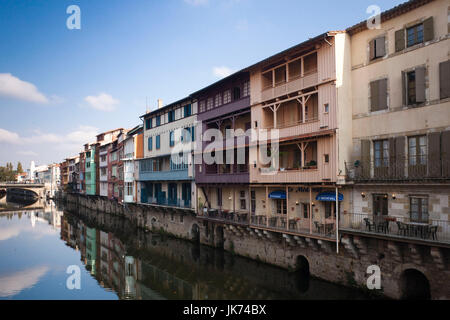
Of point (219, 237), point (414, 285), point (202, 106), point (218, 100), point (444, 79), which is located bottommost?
point (219, 237)

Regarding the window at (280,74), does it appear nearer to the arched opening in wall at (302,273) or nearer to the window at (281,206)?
the window at (281,206)

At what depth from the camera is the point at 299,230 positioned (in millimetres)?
19906

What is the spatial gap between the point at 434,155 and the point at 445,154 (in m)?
0.45

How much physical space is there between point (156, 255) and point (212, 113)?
1424 centimetres

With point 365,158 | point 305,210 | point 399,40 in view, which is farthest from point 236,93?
point 399,40

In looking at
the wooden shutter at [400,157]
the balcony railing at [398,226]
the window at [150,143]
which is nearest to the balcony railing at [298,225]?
the balcony railing at [398,226]

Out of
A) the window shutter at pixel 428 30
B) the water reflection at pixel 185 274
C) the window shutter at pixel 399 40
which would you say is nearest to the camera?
the window shutter at pixel 428 30

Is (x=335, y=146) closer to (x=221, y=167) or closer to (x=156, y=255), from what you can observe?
(x=221, y=167)

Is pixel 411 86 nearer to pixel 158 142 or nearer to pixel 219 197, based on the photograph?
pixel 219 197

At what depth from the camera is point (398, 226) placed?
15195 millimetres

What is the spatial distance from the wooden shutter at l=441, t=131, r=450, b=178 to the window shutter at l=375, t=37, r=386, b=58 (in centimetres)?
549

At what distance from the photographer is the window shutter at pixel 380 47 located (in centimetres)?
1716

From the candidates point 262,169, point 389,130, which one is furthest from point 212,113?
point 389,130

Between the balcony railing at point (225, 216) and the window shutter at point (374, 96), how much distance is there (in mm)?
11881
